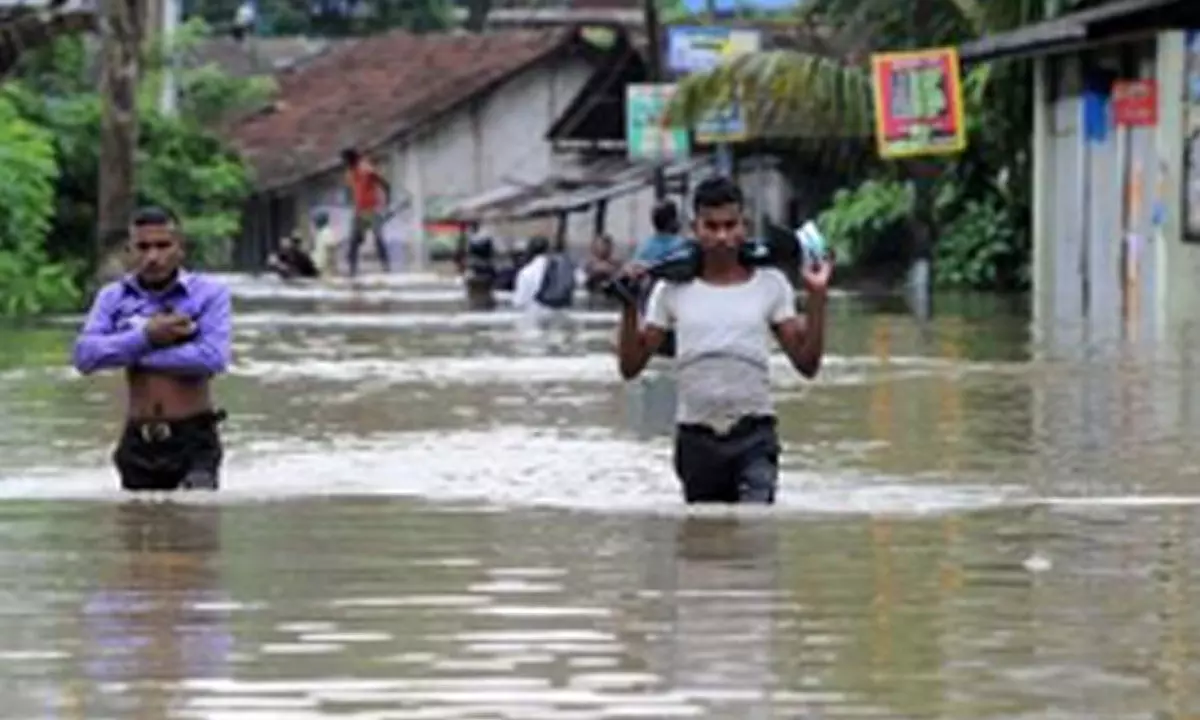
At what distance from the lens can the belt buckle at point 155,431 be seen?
1292 cm

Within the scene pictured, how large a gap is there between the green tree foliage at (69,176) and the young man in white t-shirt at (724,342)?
26.1 metres

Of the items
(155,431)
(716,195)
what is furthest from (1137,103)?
(716,195)

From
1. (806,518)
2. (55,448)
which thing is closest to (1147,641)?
(806,518)

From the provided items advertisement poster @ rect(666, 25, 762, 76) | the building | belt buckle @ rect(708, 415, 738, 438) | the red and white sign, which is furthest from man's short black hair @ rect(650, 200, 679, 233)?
advertisement poster @ rect(666, 25, 762, 76)

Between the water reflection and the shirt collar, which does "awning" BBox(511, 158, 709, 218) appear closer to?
the shirt collar

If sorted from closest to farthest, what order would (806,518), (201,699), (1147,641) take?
(201,699)
(1147,641)
(806,518)

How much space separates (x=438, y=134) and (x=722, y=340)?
6216 cm

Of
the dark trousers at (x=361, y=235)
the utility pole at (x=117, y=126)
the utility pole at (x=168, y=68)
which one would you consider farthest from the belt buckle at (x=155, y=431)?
the dark trousers at (x=361, y=235)

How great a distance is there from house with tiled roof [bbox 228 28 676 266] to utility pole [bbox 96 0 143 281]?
3258cm

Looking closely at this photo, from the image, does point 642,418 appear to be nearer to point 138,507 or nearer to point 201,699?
point 138,507

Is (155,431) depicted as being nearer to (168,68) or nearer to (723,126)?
(723,126)

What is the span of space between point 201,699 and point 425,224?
65.2 m

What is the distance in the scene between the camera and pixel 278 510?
13.3 metres

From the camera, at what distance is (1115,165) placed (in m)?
38.6
